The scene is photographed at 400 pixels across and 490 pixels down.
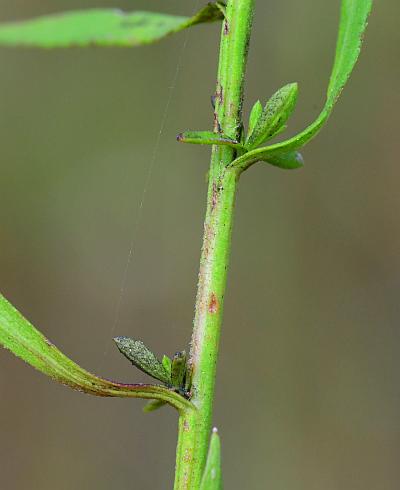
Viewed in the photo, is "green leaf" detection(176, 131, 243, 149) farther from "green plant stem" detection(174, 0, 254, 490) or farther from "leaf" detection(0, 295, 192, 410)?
"leaf" detection(0, 295, 192, 410)

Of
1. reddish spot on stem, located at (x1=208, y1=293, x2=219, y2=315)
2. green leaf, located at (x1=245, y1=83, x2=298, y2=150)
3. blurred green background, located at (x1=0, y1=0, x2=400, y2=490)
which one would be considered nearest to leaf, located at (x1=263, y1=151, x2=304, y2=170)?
green leaf, located at (x1=245, y1=83, x2=298, y2=150)

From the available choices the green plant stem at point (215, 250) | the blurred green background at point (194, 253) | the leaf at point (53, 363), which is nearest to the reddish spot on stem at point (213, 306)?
the green plant stem at point (215, 250)

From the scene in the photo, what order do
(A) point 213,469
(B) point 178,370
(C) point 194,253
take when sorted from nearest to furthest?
(A) point 213,469 → (B) point 178,370 → (C) point 194,253

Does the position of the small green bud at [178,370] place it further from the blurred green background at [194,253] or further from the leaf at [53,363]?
the blurred green background at [194,253]

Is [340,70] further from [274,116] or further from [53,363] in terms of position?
[53,363]

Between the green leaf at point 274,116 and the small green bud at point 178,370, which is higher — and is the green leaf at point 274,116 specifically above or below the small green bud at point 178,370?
above

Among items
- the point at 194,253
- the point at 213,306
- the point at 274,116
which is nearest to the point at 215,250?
the point at 213,306
